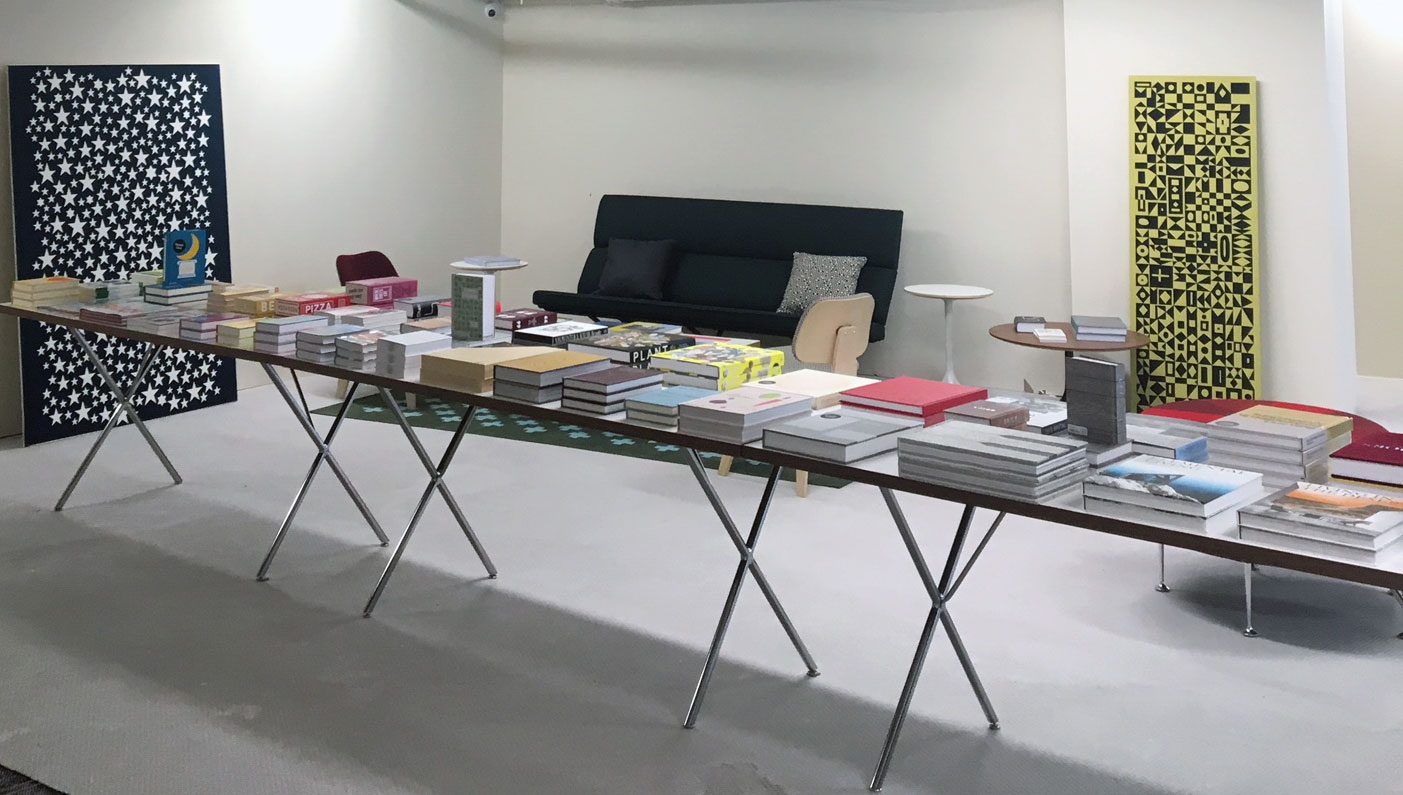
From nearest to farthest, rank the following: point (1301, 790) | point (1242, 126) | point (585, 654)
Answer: point (1301, 790)
point (585, 654)
point (1242, 126)

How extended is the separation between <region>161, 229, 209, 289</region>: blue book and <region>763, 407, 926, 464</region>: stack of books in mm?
2763

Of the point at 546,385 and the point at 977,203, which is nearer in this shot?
the point at 546,385

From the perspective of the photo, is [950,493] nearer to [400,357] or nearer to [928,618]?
[928,618]

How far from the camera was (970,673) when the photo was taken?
332cm

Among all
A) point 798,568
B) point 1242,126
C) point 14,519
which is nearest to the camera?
point 798,568

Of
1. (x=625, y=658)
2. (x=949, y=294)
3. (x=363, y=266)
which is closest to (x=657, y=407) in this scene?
(x=625, y=658)

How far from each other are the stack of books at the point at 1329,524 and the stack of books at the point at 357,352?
99.3 inches

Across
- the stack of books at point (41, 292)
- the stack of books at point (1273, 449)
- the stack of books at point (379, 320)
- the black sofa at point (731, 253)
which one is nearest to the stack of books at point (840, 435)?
the stack of books at point (1273, 449)

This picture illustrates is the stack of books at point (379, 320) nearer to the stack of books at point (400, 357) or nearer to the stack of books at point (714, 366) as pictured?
the stack of books at point (400, 357)

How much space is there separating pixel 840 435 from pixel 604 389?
0.68m

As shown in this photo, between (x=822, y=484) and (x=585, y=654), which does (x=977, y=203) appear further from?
(x=585, y=654)

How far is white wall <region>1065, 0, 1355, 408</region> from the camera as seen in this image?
6500 millimetres

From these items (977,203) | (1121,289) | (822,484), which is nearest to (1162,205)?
(1121,289)

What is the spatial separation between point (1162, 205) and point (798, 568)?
11.5 ft
